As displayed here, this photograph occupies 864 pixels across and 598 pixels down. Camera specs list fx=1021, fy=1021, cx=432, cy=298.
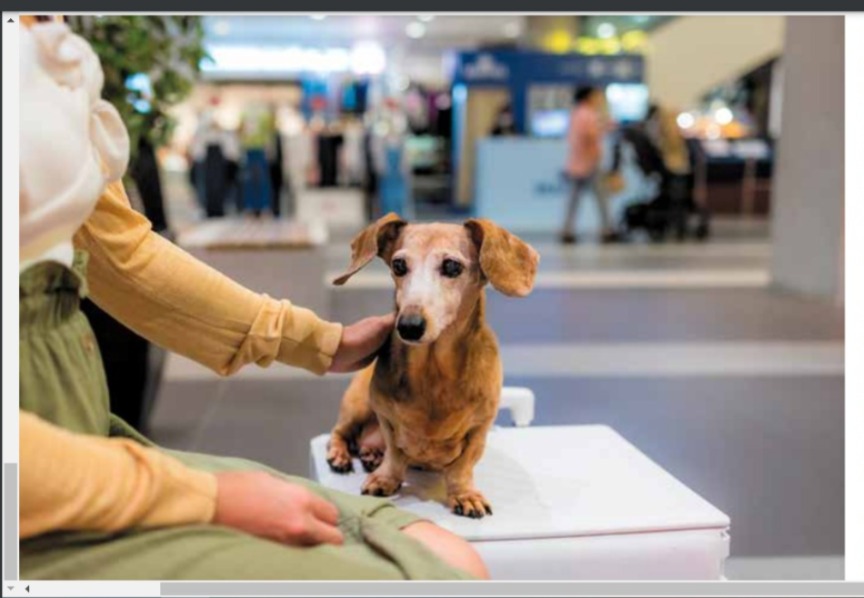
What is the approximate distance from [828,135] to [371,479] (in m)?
5.38

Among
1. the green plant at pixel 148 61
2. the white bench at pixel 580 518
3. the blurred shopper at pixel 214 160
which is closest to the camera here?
the white bench at pixel 580 518

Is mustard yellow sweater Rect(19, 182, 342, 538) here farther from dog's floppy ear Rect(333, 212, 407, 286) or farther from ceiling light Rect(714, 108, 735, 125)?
ceiling light Rect(714, 108, 735, 125)

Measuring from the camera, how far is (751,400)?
359cm

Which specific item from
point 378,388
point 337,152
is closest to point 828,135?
point 378,388

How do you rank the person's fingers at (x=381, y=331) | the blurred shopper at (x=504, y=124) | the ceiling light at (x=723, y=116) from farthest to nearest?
the ceiling light at (x=723, y=116), the blurred shopper at (x=504, y=124), the person's fingers at (x=381, y=331)

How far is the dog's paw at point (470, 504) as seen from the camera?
154 cm

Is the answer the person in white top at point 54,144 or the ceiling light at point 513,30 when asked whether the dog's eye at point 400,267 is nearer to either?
the person in white top at point 54,144

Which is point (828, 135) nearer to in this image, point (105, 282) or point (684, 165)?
point (684, 165)

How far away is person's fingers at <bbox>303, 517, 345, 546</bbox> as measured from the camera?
118 cm

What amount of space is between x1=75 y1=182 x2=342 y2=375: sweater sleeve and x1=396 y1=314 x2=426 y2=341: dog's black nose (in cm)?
20

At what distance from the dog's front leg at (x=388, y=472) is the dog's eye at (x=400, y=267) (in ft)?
0.89

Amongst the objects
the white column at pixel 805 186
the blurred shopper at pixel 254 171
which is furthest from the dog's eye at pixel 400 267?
the white column at pixel 805 186

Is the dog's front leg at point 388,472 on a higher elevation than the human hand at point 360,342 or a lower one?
lower

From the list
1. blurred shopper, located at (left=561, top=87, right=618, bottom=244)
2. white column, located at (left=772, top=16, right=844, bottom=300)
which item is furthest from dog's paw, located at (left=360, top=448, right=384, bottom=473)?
blurred shopper, located at (left=561, top=87, right=618, bottom=244)
